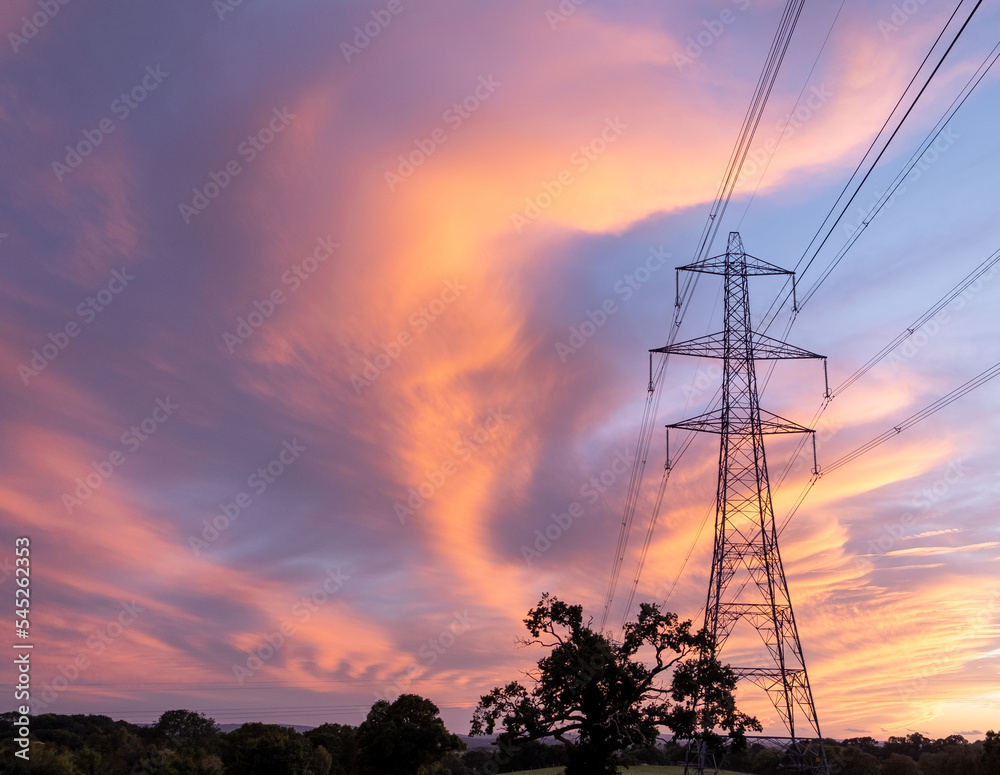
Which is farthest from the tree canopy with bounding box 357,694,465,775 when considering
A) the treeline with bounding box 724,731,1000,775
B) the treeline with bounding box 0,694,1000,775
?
the treeline with bounding box 724,731,1000,775

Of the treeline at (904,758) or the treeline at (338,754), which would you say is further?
the treeline at (904,758)

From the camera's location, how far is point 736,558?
55.0 meters

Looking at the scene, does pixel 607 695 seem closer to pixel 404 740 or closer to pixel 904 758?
pixel 404 740

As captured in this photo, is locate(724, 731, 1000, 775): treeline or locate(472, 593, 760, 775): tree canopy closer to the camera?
locate(472, 593, 760, 775): tree canopy

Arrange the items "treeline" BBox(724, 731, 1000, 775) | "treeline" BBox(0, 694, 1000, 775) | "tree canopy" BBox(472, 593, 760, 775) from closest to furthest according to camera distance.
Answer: "tree canopy" BBox(472, 593, 760, 775) < "treeline" BBox(0, 694, 1000, 775) < "treeline" BBox(724, 731, 1000, 775)

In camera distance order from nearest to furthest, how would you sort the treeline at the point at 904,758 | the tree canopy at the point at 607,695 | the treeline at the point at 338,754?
the tree canopy at the point at 607,695 < the treeline at the point at 338,754 < the treeline at the point at 904,758

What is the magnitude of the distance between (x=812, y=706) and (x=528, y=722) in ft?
62.9

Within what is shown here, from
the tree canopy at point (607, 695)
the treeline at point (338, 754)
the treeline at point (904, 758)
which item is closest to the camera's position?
the tree canopy at point (607, 695)

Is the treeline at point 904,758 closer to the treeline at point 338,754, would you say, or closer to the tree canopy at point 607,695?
the treeline at point 338,754

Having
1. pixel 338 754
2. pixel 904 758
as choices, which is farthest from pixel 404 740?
pixel 904 758

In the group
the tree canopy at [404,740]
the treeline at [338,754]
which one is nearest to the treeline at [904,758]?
the treeline at [338,754]

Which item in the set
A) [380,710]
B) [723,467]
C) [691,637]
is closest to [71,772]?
[380,710]

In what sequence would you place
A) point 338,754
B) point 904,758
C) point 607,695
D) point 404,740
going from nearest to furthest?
point 607,695, point 404,740, point 904,758, point 338,754

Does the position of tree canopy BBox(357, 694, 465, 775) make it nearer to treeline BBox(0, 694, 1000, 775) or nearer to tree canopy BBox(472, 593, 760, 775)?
treeline BBox(0, 694, 1000, 775)
